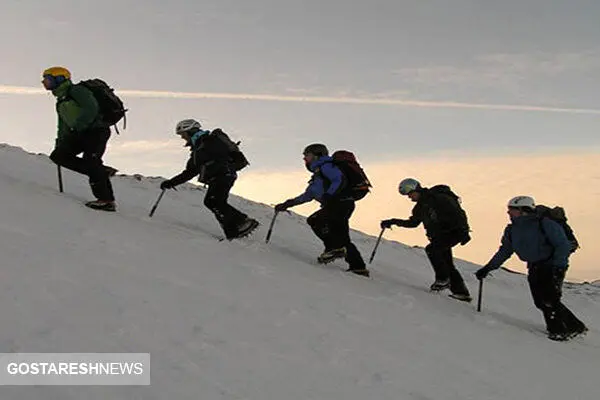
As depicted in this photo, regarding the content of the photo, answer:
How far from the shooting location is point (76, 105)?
32.3 feet

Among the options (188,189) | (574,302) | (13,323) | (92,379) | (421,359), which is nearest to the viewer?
(92,379)

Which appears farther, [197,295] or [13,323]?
[197,295]

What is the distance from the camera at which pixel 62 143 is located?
1017 cm

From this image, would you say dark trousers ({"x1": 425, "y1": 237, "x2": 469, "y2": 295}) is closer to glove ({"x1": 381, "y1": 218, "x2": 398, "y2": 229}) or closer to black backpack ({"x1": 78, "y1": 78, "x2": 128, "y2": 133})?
glove ({"x1": 381, "y1": 218, "x2": 398, "y2": 229})

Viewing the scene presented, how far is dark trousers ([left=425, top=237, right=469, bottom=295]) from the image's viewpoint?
34.6 feet

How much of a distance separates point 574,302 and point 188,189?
11.4 meters

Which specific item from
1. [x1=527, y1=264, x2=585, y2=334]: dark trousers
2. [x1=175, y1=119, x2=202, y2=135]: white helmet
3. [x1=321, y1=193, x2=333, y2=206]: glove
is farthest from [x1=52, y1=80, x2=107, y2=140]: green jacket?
[x1=527, y1=264, x2=585, y2=334]: dark trousers

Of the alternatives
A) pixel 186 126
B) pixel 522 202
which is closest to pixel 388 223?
pixel 522 202

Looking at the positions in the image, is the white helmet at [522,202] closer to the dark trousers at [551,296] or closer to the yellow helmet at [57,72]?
the dark trousers at [551,296]

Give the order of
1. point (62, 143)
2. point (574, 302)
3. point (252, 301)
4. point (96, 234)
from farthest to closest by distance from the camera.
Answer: point (574, 302) → point (62, 143) → point (96, 234) → point (252, 301)

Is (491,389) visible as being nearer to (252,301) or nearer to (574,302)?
(252,301)

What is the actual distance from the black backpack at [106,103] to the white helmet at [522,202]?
6304mm

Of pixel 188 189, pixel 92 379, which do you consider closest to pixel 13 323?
pixel 92 379

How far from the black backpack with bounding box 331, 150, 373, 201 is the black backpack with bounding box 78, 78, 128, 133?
11.9 feet
